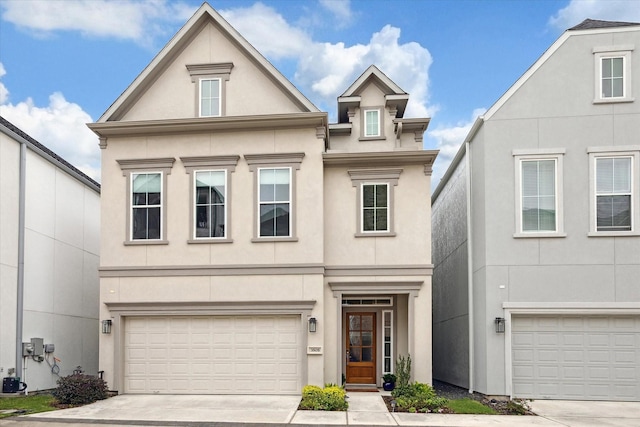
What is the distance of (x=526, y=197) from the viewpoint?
1322cm

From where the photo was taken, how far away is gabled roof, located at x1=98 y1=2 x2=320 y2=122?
1376cm

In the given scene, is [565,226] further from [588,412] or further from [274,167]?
[274,167]

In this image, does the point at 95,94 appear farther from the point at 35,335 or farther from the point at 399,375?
the point at 399,375

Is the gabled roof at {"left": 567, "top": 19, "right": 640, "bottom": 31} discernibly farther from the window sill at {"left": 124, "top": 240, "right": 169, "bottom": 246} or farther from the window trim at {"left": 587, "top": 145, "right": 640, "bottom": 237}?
the window sill at {"left": 124, "top": 240, "right": 169, "bottom": 246}

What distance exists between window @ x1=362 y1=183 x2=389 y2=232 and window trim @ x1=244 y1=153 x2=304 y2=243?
198cm

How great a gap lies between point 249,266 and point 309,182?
2742 mm

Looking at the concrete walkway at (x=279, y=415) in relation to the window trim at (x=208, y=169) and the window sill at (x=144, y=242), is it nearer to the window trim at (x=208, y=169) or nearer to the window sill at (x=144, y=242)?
the window sill at (x=144, y=242)

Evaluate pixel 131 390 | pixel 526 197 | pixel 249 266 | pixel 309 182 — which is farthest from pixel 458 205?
pixel 131 390

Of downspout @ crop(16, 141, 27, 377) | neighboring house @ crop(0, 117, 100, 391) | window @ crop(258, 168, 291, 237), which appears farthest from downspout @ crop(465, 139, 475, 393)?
downspout @ crop(16, 141, 27, 377)

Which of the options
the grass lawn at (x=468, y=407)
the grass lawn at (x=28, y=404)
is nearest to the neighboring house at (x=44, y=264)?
the grass lawn at (x=28, y=404)

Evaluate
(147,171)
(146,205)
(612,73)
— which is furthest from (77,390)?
(612,73)

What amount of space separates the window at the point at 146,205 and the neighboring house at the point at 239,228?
0.03 metres

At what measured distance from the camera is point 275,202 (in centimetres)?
1366

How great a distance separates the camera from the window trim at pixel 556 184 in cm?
1298
